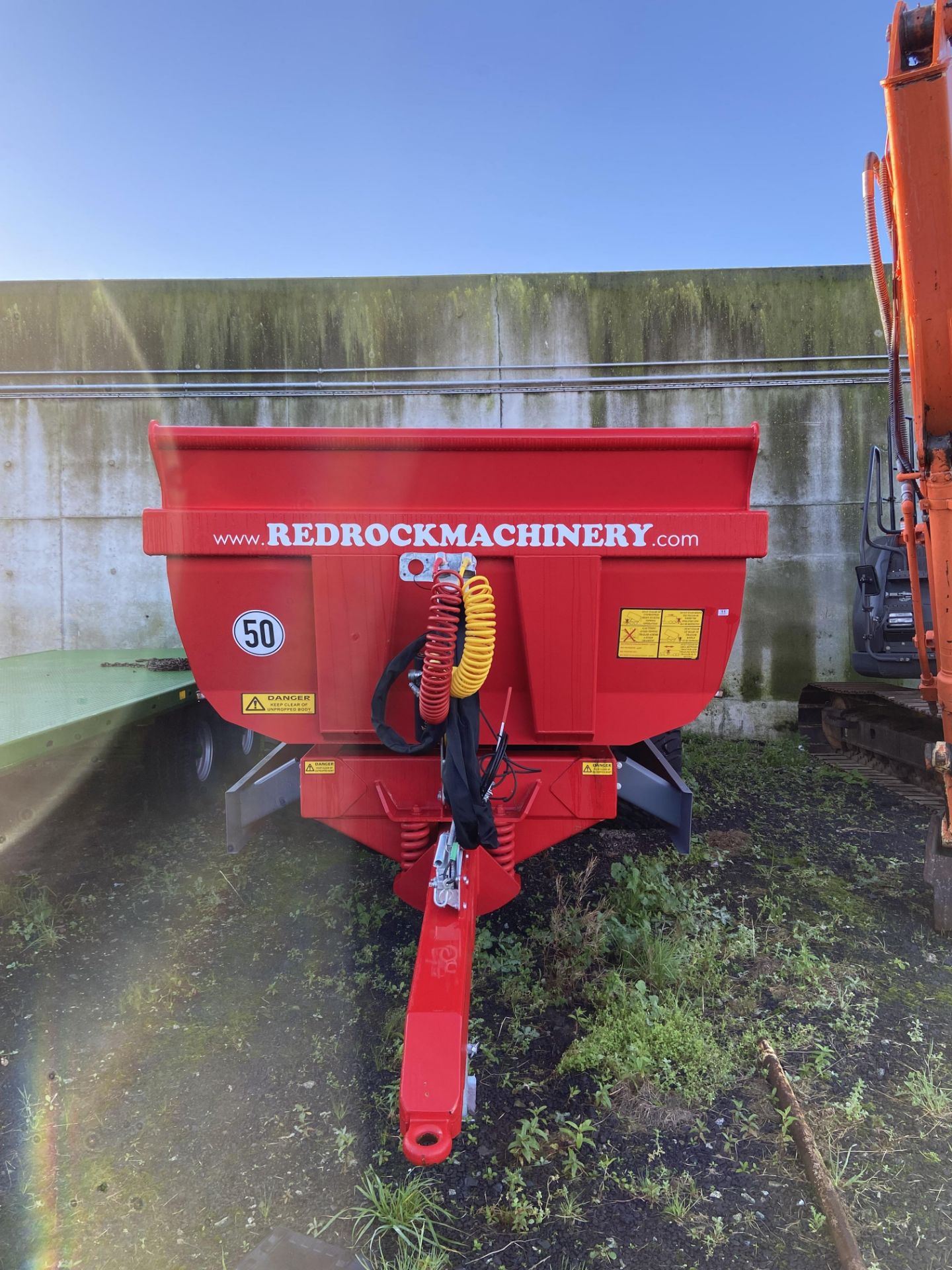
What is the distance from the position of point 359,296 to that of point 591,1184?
20.9 ft

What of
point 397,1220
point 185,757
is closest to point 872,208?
point 397,1220

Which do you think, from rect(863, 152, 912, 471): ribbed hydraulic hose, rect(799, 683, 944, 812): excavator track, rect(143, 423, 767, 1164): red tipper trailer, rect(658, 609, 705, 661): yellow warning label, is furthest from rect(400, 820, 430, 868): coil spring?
rect(799, 683, 944, 812): excavator track

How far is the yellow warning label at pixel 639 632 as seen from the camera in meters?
2.64

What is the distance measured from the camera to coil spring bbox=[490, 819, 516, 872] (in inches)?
103

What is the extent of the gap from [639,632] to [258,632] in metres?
1.42

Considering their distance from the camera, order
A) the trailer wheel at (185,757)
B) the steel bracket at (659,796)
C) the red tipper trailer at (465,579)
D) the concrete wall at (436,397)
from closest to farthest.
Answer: the red tipper trailer at (465,579), the steel bracket at (659,796), the trailer wheel at (185,757), the concrete wall at (436,397)

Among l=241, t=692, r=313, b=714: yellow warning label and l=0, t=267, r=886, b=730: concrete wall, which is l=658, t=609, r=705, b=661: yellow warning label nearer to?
l=241, t=692, r=313, b=714: yellow warning label

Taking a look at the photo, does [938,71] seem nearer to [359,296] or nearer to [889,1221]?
[889,1221]

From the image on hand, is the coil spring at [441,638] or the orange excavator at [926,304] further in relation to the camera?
the orange excavator at [926,304]

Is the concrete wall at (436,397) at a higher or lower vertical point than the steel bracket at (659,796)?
higher

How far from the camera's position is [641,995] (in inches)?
102

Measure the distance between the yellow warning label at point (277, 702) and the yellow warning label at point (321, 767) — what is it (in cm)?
19

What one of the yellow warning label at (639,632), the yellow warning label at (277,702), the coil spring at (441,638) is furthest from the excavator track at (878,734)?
the yellow warning label at (277,702)

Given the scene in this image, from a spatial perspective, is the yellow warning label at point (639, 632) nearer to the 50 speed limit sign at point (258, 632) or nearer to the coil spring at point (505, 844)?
the coil spring at point (505, 844)
